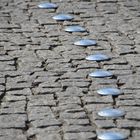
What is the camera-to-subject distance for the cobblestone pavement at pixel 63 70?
18.4ft

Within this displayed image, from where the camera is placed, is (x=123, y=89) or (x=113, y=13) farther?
(x=113, y=13)

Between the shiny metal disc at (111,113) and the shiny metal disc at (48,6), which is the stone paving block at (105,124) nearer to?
the shiny metal disc at (111,113)

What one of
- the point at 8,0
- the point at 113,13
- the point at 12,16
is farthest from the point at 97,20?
the point at 8,0

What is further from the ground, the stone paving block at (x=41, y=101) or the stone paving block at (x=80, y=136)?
the stone paving block at (x=41, y=101)

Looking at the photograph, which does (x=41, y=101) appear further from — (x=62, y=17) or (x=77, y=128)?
(x=62, y=17)

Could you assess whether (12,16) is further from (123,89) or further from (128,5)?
(123,89)

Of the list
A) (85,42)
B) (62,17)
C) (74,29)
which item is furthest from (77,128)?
(62,17)

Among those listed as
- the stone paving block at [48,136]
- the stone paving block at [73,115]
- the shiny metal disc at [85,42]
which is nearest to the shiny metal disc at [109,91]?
the stone paving block at [73,115]

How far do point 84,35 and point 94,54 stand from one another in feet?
2.82

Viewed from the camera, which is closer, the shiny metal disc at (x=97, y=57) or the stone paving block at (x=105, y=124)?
the stone paving block at (x=105, y=124)

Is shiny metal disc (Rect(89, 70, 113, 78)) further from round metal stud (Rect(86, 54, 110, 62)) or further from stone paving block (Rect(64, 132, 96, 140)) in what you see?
stone paving block (Rect(64, 132, 96, 140))

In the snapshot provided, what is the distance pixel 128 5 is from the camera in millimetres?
10211

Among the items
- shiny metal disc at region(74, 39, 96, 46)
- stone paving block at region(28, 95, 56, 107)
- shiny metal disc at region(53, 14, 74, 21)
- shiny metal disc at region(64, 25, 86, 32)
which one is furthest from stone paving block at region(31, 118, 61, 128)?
shiny metal disc at region(53, 14, 74, 21)

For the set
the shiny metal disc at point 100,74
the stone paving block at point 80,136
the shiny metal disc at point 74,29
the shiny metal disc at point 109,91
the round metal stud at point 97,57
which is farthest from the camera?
the shiny metal disc at point 74,29
